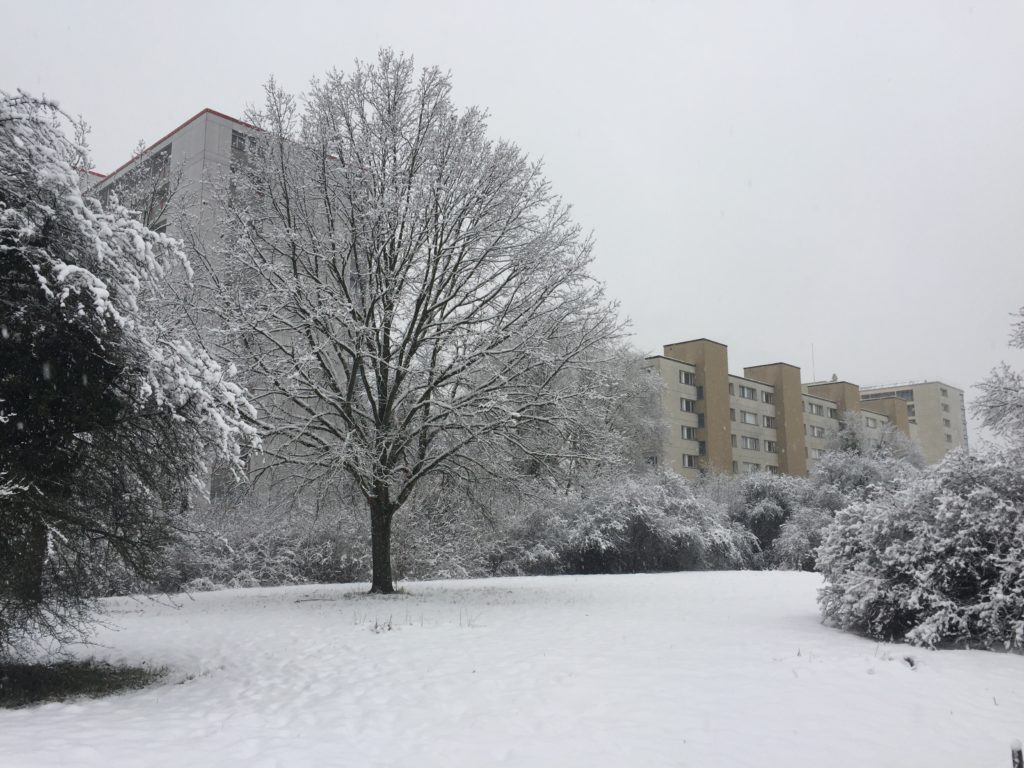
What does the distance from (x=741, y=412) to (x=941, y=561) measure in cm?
5538

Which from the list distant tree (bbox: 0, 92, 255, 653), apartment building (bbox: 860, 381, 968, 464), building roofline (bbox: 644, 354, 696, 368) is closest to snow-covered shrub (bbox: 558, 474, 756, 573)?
distant tree (bbox: 0, 92, 255, 653)

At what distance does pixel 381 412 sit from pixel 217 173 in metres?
6.43

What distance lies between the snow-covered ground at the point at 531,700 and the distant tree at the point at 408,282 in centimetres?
412

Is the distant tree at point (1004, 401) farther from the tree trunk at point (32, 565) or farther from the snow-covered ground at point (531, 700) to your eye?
the tree trunk at point (32, 565)

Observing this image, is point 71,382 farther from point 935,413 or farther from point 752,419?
point 935,413

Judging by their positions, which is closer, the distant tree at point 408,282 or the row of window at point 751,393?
the distant tree at point 408,282

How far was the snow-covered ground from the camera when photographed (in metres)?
5.01

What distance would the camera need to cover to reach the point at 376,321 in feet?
48.0

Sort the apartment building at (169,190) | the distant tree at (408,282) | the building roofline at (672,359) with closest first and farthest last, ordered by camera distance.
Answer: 1. the distant tree at (408,282)
2. the apartment building at (169,190)
3. the building roofline at (672,359)

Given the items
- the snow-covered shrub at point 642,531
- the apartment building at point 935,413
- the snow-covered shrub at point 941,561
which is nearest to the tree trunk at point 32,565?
the snow-covered shrub at point 941,561

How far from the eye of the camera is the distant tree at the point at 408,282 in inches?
527

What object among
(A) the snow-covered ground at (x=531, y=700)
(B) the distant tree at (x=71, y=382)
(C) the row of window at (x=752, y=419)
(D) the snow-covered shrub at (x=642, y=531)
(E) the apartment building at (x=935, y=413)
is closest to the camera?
(A) the snow-covered ground at (x=531, y=700)

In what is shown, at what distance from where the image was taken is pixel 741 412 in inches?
2442

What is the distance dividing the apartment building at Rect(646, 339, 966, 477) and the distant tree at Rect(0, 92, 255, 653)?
40.2 m
